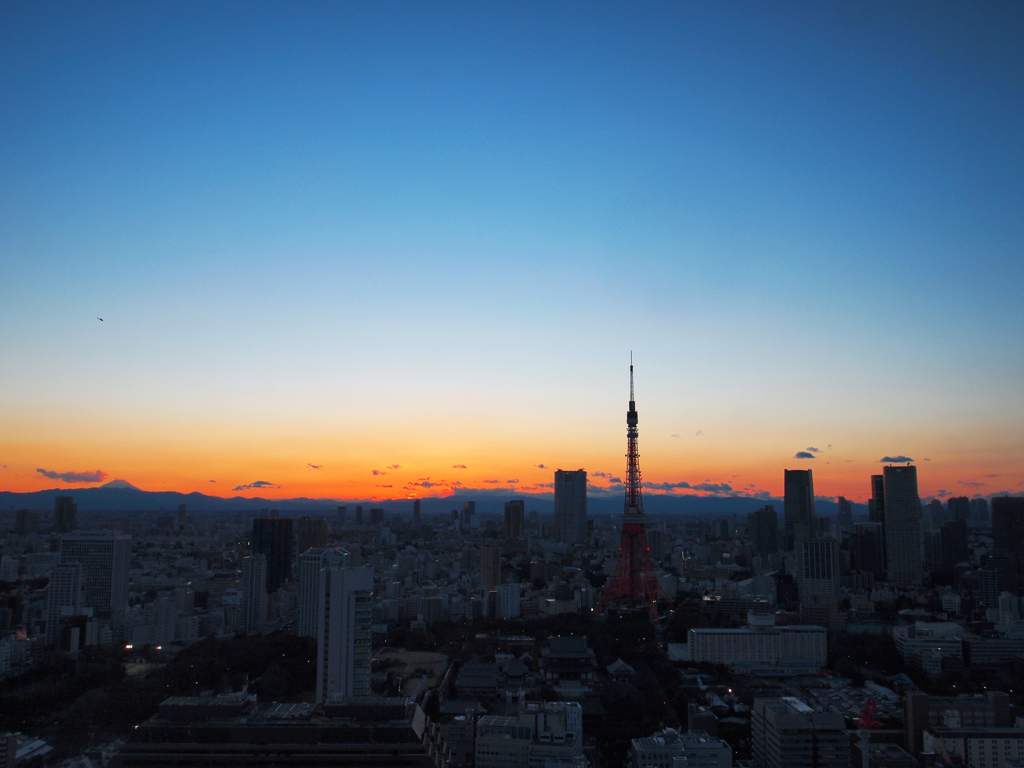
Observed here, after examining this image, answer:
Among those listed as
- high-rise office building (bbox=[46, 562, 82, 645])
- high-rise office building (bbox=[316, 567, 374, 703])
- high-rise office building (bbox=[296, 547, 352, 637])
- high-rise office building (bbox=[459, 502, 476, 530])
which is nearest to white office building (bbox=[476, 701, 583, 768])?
high-rise office building (bbox=[316, 567, 374, 703])

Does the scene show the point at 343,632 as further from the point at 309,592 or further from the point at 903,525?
the point at 903,525

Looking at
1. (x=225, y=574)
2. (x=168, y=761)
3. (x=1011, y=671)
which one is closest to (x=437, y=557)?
(x=225, y=574)

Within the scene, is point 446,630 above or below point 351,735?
below

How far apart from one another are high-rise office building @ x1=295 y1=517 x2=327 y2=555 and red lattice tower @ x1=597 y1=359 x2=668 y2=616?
41.1ft

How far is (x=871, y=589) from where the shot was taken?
22.9 meters

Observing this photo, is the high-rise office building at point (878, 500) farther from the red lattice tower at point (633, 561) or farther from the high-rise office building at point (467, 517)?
the high-rise office building at point (467, 517)

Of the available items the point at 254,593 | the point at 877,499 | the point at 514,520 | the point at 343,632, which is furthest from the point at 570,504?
the point at 343,632

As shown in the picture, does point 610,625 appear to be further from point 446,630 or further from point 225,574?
point 225,574

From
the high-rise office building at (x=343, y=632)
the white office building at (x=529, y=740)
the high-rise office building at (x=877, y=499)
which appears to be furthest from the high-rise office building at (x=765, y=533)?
the high-rise office building at (x=343, y=632)

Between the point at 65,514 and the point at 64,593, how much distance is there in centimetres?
1378

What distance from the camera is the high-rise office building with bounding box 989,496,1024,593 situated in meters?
20.5

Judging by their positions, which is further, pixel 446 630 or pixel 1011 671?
pixel 446 630

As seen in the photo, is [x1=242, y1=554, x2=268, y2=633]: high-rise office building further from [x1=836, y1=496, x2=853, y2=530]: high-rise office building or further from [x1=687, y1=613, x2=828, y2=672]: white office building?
[x1=836, y1=496, x2=853, y2=530]: high-rise office building

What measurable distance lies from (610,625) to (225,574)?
39.4ft
